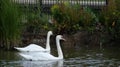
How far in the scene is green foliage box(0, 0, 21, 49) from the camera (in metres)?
25.9

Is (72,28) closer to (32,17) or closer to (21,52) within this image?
(32,17)

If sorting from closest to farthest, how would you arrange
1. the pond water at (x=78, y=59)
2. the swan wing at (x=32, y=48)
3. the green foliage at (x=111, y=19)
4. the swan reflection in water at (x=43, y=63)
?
the pond water at (x=78, y=59)
the swan reflection in water at (x=43, y=63)
the swan wing at (x=32, y=48)
the green foliage at (x=111, y=19)

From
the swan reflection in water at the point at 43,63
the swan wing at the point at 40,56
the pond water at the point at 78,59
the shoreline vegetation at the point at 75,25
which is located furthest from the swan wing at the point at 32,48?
the swan reflection in water at the point at 43,63

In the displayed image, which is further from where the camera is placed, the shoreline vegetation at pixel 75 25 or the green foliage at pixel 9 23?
the shoreline vegetation at pixel 75 25

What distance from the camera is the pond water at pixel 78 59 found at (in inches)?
848

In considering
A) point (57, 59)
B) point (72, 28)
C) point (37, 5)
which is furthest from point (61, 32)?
point (57, 59)

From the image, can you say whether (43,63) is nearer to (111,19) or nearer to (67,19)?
(67,19)

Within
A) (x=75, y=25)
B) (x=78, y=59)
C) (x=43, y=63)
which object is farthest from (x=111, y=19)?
(x=43, y=63)

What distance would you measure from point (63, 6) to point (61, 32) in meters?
1.16

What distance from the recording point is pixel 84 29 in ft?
92.1

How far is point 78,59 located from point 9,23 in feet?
14.4

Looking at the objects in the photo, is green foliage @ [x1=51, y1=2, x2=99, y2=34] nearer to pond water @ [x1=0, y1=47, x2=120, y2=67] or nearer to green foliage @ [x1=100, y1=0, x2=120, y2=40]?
green foliage @ [x1=100, y1=0, x2=120, y2=40]

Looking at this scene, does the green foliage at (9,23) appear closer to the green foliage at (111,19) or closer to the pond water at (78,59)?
the pond water at (78,59)

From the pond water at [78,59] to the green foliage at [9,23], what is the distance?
0.89 metres
